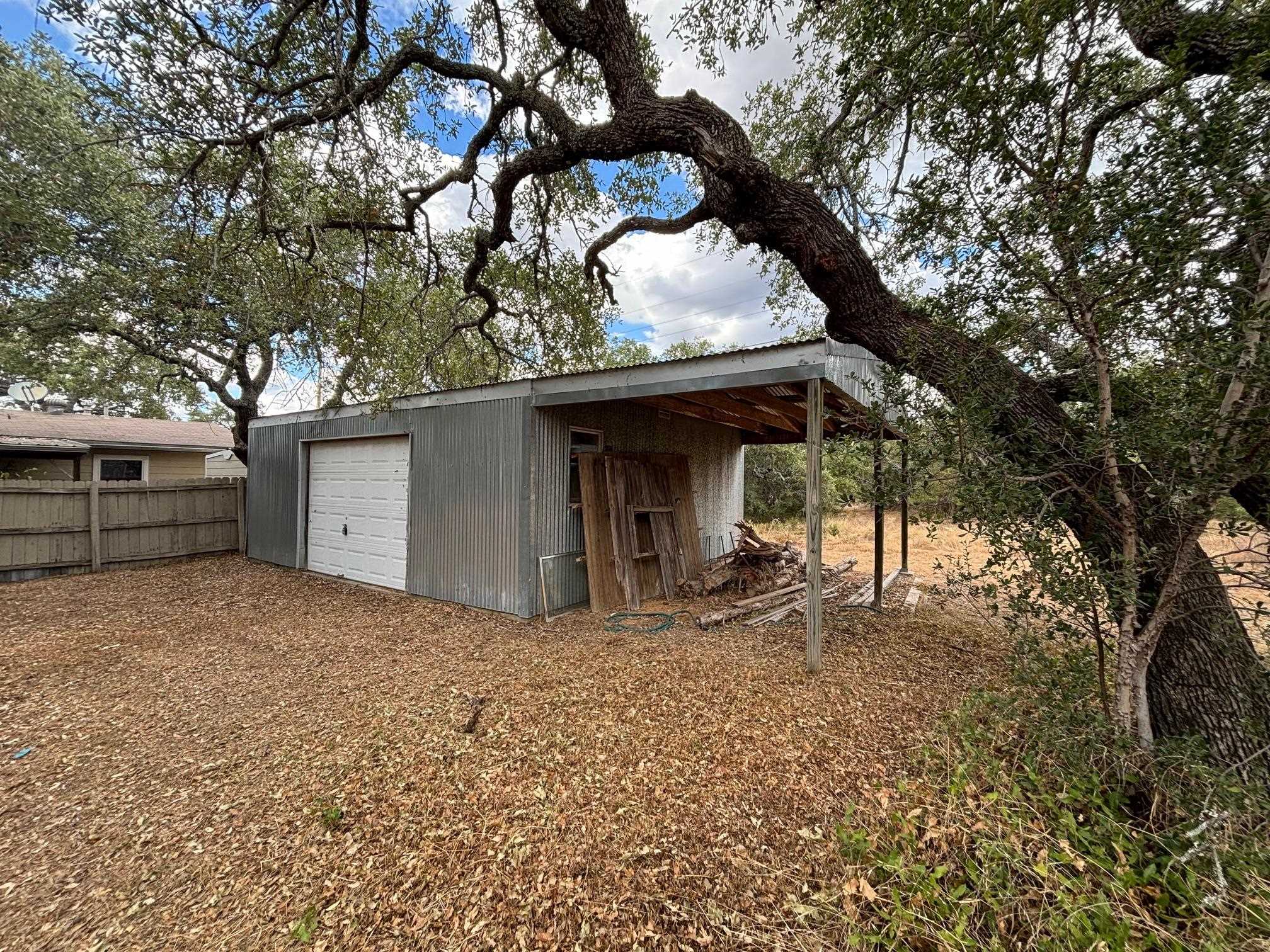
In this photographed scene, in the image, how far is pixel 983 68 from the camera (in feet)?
7.96

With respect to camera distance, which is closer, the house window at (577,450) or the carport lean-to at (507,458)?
the carport lean-to at (507,458)

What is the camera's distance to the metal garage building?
4.36 meters

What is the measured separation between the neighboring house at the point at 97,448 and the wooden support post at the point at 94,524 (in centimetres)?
357

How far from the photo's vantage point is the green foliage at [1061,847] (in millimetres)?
1562

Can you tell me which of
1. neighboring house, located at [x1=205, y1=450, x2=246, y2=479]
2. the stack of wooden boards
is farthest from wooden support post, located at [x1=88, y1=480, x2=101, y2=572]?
neighboring house, located at [x1=205, y1=450, x2=246, y2=479]

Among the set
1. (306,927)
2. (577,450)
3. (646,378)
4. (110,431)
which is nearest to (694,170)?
(646,378)

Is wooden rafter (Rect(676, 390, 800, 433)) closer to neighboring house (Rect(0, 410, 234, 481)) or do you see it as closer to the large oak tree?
the large oak tree

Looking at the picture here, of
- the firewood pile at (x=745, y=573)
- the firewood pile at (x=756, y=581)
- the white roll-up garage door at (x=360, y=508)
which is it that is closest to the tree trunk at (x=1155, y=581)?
the firewood pile at (x=756, y=581)

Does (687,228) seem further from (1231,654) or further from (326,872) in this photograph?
(326,872)

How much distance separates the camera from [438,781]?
242cm

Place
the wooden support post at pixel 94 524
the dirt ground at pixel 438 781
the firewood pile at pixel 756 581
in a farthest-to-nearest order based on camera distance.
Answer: the wooden support post at pixel 94 524 < the firewood pile at pixel 756 581 < the dirt ground at pixel 438 781

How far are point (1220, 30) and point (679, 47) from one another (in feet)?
14.6

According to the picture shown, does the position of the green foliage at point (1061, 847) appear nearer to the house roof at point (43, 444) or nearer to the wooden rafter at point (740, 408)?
the wooden rafter at point (740, 408)

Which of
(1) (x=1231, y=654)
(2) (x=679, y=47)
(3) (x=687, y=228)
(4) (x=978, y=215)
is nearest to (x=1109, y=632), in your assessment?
(1) (x=1231, y=654)
